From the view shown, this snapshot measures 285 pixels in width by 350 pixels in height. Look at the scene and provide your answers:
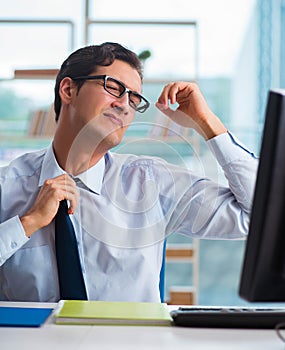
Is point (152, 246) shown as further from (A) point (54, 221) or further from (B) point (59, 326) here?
(B) point (59, 326)

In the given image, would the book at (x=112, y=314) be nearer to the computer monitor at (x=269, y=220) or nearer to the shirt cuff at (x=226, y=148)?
the computer monitor at (x=269, y=220)

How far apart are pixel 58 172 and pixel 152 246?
1.15ft

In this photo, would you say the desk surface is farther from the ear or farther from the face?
the ear

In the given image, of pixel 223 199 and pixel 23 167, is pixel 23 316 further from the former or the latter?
pixel 223 199

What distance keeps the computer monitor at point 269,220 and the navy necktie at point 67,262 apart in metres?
0.73

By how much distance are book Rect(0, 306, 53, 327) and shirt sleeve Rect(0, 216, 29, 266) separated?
215 mm

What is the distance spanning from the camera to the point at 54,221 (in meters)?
1.89

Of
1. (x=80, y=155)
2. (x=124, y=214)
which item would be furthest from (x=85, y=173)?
(x=124, y=214)

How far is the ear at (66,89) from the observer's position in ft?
6.74

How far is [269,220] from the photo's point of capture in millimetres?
1132

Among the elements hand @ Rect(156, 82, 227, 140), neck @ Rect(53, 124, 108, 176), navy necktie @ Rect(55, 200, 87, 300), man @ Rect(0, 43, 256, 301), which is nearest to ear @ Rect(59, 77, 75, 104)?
man @ Rect(0, 43, 256, 301)

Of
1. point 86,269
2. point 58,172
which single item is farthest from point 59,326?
point 58,172

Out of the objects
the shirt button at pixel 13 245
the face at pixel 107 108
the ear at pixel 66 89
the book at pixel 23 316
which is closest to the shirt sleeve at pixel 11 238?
the shirt button at pixel 13 245

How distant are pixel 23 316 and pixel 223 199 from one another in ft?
2.59
